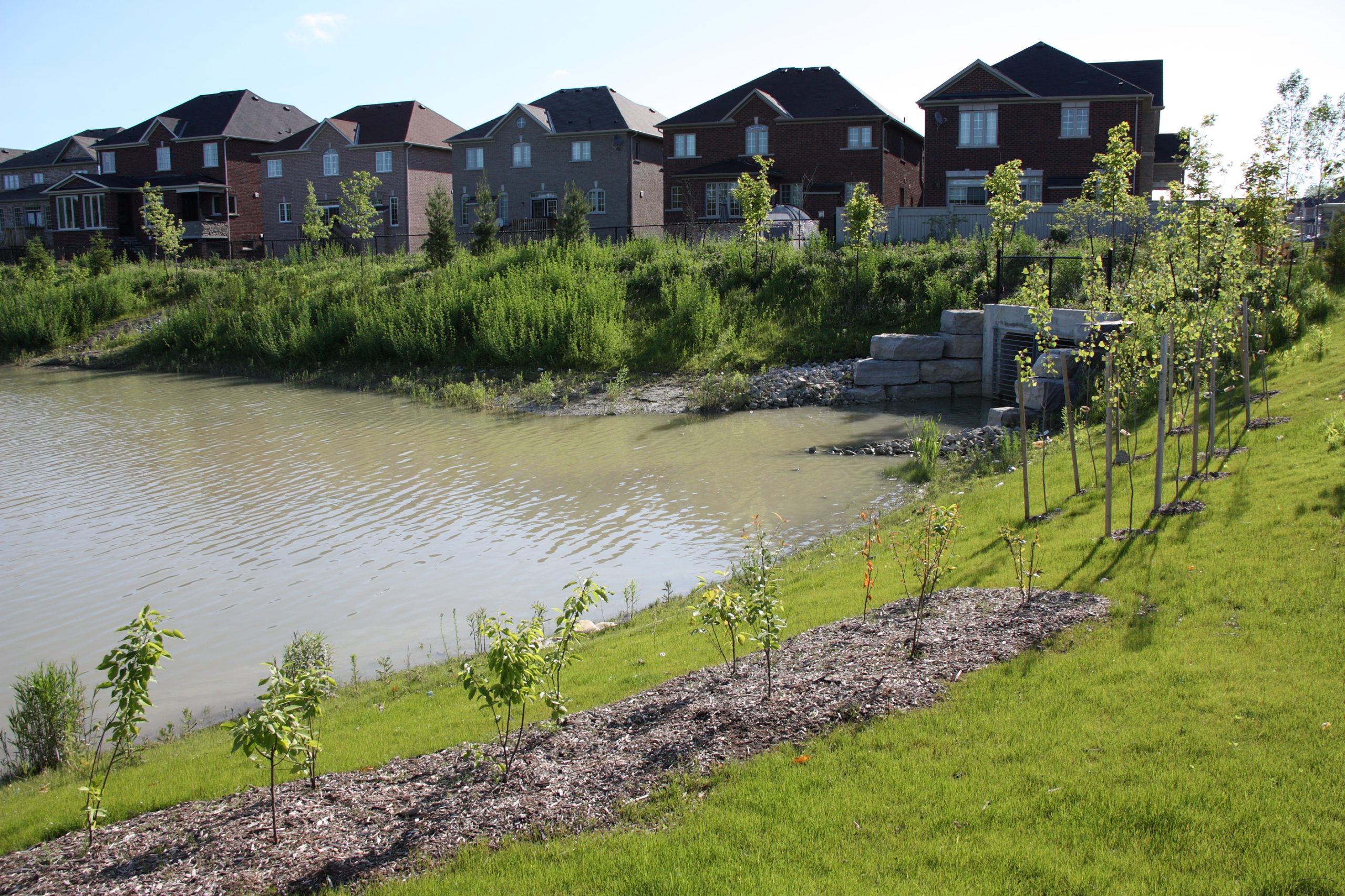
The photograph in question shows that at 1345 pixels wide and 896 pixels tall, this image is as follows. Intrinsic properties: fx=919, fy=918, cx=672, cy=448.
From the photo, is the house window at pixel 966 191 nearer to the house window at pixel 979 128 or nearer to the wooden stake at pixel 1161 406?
the house window at pixel 979 128

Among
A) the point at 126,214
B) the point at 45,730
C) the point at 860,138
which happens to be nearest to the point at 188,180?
the point at 126,214

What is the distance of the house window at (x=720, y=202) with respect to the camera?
1848 inches

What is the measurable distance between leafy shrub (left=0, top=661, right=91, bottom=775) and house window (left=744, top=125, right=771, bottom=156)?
43.7 meters

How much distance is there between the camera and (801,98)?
47094 mm

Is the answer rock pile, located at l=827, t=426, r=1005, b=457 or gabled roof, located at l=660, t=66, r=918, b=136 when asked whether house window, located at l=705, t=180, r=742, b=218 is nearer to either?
gabled roof, located at l=660, t=66, r=918, b=136

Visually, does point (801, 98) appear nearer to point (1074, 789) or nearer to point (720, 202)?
point (720, 202)

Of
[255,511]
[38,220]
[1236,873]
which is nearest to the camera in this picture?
[1236,873]

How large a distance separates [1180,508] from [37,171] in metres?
90.8

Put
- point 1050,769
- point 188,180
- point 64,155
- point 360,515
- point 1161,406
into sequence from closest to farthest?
1. point 1050,769
2. point 1161,406
3. point 360,515
4. point 188,180
5. point 64,155

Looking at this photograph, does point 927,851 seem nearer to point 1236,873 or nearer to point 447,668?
point 1236,873

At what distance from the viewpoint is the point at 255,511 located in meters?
15.3

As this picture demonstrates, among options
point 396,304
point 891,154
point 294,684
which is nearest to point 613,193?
point 891,154

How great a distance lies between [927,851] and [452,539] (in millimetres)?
9985

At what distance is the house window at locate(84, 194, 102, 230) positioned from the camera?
60156mm
